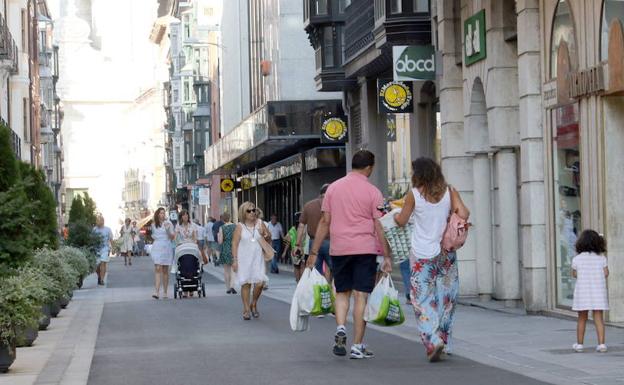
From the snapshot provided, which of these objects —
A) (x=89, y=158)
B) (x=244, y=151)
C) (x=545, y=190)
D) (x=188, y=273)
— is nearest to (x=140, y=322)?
(x=545, y=190)

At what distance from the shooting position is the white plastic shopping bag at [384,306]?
13.9m

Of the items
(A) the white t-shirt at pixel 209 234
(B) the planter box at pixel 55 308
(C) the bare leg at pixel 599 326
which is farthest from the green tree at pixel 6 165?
(A) the white t-shirt at pixel 209 234

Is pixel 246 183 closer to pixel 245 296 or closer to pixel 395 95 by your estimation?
pixel 395 95

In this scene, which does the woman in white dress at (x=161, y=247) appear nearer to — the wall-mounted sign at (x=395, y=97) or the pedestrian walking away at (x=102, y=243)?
the wall-mounted sign at (x=395, y=97)

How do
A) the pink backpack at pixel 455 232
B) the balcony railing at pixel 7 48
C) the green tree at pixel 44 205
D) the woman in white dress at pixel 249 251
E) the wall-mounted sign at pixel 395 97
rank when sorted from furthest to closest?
the balcony railing at pixel 7 48, the wall-mounted sign at pixel 395 97, the green tree at pixel 44 205, the woman in white dress at pixel 249 251, the pink backpack at pixel 455 232

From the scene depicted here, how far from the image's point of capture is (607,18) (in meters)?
17.2

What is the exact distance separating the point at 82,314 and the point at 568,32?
9021mm

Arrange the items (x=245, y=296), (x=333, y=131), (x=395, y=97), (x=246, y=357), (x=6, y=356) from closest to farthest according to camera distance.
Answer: (x=6, y=356)
(x=246, y=357)
(x=245, y=296)
(x=395, y=97)
(x=333, y=131)

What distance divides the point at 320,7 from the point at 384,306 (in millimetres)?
24536

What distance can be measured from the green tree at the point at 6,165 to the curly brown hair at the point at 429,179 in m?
4.08

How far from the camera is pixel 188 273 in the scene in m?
28.8

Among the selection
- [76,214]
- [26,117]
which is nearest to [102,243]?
[76,214]

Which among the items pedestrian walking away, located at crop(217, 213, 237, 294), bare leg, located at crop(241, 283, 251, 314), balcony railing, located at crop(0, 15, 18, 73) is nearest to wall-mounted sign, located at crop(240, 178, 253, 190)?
balcony railing, located at crop(0, 15, 18, 73)

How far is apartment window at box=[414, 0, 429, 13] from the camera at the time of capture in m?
26.8
